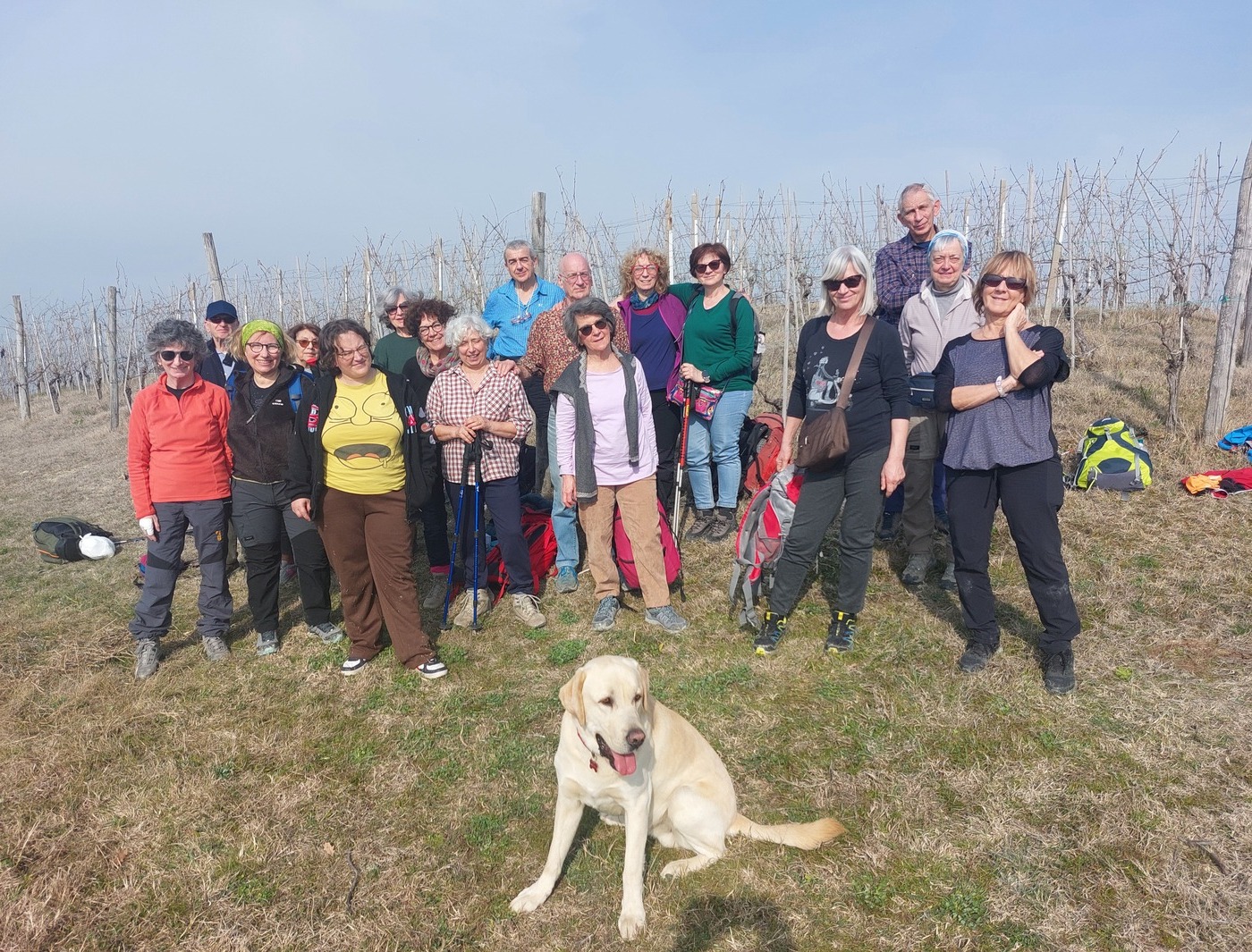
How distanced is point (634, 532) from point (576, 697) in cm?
214

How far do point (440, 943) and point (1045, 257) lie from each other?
42.2 ft

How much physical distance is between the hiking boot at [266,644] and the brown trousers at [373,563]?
2.11 feet

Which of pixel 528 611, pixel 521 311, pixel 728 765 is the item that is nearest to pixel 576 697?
pixel 728 765

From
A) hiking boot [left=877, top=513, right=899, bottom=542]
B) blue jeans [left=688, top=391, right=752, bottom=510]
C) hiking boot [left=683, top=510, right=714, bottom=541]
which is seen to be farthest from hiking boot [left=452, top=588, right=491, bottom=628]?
hiking boot [left=877, top=513, right=899, bottom=542]

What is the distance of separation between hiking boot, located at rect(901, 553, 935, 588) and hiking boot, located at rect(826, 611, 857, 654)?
104cm

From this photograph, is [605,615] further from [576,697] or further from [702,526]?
[576,697]

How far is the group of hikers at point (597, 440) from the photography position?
363 centimetres

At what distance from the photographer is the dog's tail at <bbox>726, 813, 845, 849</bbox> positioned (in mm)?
2693

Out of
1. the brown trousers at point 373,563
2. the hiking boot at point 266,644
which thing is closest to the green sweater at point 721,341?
the brown trousers at point 373,563

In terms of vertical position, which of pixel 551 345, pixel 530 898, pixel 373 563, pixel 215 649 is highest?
pixel 551 345

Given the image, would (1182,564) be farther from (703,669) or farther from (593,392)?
(593,392)

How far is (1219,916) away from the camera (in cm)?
241

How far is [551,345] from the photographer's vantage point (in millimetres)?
5133

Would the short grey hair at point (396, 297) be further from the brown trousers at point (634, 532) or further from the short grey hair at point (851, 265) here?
the short grey hair at point (851, 265)
